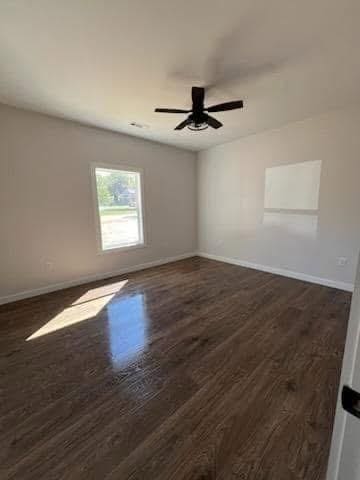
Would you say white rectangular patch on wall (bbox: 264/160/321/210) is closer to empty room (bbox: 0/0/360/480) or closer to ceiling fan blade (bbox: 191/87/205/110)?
empty room (bbox: 0/0/360/480)

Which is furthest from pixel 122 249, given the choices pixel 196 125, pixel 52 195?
pixel 196 125

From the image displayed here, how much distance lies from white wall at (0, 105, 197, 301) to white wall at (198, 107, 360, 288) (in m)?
1.75

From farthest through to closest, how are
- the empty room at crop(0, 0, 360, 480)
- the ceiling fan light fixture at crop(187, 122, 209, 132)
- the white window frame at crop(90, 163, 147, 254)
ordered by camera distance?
the white window frame at crop(90, 163, 147, 254) → the ceiling fan light fixture at crop(187, 122, 209, 132) → the empty room at crop(0, 0, 360, 480)

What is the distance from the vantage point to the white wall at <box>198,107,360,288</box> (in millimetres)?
3375

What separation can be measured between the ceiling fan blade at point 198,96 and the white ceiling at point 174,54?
150mm

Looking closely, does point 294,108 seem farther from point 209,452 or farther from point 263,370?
point 209,452

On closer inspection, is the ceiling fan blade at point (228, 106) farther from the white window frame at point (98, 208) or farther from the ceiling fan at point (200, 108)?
the white window frame at point (98, 208)

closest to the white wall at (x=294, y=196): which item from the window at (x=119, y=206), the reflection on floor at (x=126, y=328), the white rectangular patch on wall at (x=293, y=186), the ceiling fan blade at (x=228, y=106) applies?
the white rectangular patch on wall at (x=293, y=186)

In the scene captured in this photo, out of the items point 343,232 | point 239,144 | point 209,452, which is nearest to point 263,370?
point 209,452

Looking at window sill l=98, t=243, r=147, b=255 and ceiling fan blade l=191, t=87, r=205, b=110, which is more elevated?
ceiling fan blade l=191, t=87, r=205, b=110

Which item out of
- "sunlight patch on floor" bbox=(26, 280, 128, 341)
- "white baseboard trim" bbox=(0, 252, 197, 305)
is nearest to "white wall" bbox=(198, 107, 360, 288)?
"white baseboard trim" bbox=(0, 252, 197, 305)

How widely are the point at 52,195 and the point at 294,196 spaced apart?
4076 mm

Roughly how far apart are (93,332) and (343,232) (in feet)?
12.6

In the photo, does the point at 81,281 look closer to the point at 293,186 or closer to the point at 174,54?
the point at 174,54
